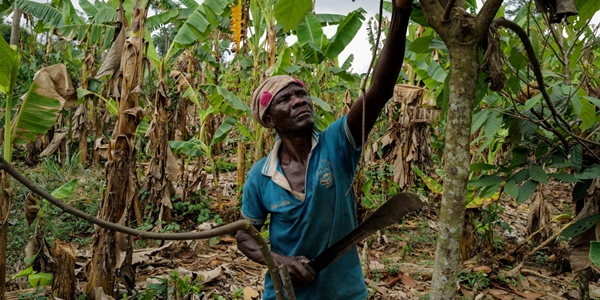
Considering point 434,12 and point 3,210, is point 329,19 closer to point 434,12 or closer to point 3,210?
point 3,210

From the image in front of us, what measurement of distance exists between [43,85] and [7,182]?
0.67 m

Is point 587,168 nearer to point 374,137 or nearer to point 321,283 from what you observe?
point 321,283

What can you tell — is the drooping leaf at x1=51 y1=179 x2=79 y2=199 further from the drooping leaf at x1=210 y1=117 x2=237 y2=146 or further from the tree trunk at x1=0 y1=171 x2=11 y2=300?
the drooping leaf at x1=210 y1=117 x2=237 y2=146

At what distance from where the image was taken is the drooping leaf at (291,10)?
4.04 feet

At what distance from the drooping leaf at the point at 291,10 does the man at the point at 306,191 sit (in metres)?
0.48

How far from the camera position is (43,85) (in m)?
2.68

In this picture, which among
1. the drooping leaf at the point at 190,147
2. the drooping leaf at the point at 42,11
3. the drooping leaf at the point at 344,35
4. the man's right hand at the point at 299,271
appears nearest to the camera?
the man's right hand at the point at 299,271

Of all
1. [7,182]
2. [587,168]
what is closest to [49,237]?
[7,182]

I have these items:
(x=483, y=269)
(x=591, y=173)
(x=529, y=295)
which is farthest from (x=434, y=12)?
(x=483, y=269)

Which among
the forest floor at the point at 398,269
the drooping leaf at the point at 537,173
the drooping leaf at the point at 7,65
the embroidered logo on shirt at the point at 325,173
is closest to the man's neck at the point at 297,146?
the embroidered logo on shirt at the point at 325,173

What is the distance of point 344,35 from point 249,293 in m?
2.78

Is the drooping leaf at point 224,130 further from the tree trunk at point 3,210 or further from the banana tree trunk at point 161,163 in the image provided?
the tree trunk at point 3,210

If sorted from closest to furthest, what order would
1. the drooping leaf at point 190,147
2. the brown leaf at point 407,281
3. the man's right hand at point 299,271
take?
the man's right hand at point 299,271 → the brown leaf at point 407,281 → the drooping leaf at point 190,147

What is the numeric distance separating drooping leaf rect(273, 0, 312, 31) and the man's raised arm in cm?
28
